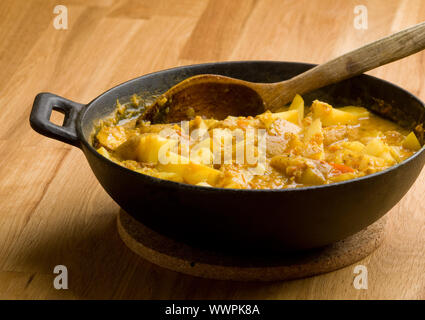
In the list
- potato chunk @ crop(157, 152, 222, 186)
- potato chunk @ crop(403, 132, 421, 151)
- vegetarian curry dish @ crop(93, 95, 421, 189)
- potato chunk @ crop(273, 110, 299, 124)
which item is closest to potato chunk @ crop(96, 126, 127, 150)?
vegetarian curry dish @ crop(93, 95, 421, 189)

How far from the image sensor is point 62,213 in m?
2.24

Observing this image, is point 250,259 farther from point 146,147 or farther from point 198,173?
point 146,147

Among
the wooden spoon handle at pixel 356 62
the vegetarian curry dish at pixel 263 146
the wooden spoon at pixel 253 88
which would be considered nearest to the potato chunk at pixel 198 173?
the vegetarian curry dish at pixel 263 146

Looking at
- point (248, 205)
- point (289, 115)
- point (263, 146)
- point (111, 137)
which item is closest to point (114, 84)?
point (111, 137)

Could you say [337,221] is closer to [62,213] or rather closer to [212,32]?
[62,213]

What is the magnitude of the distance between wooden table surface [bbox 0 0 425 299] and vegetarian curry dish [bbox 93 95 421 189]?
8.8 inches

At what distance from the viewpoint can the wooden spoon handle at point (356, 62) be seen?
225 cm

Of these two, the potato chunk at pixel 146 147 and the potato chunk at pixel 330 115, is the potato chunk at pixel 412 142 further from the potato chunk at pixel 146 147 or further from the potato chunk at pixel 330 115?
the potato chunk at pixel 146 147

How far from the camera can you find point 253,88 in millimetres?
2396

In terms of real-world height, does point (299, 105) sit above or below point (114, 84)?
above

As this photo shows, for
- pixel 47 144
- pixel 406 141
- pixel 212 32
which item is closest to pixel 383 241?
pixel 406 141

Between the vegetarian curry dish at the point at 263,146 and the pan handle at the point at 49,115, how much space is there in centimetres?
14

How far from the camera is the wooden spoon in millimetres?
2283

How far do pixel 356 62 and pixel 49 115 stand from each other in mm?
1027
